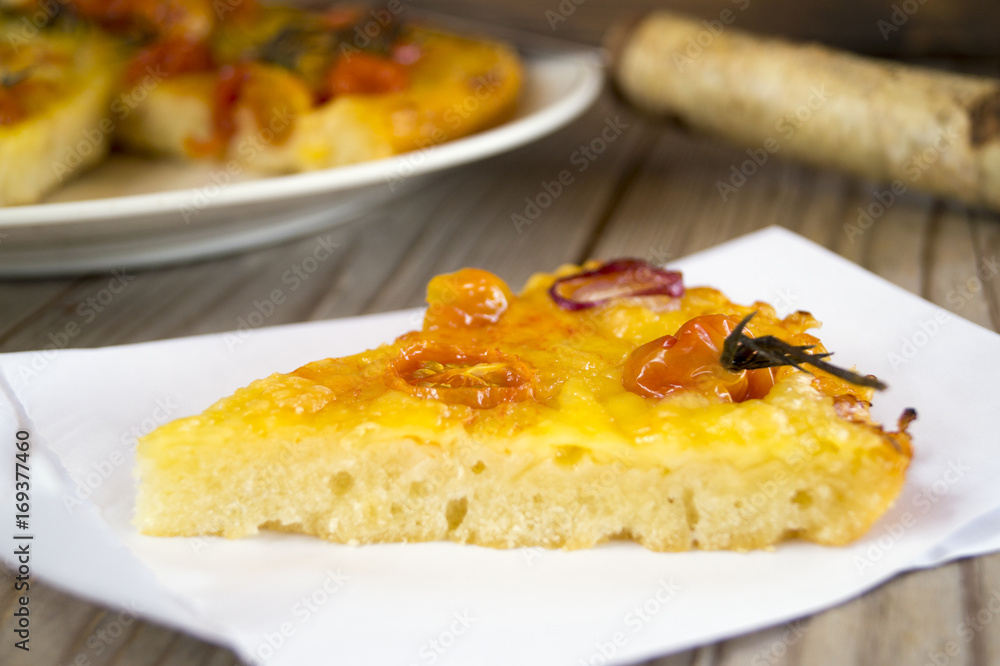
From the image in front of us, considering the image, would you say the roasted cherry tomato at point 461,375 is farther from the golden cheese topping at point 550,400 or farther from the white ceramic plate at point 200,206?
the white ceramic plate at point 200,206

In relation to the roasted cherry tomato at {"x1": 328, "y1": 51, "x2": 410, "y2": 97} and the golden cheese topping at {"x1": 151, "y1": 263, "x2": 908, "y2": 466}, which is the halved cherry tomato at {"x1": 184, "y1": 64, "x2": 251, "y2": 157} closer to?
the roasted cherry tomato at {"x1": 328, "y1": 51, "x2": 410, "y2": 97}

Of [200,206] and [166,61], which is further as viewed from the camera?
[166,61]

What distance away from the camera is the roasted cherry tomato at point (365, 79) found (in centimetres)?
354

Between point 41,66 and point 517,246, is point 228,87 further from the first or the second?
point 517,246

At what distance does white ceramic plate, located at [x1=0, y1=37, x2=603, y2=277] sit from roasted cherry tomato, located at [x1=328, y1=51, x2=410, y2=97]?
405 millimetres

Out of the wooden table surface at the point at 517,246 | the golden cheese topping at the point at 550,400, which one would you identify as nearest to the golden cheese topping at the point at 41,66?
the wooden table surface at the point at 517,246

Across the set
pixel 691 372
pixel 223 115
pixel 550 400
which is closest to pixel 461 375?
pixel 550 400

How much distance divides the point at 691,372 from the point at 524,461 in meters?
0.36

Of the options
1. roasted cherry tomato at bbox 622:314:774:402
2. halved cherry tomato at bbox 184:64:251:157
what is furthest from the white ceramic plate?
roasted cherry tomato at bbox 622:314:774:402

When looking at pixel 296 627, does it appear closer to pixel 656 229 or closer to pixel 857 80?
pixel 656 229

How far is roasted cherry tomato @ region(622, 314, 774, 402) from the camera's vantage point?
179cm

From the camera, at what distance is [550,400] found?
1.81 m

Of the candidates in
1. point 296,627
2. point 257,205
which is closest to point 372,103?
point 257,205

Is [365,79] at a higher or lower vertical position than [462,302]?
higher
